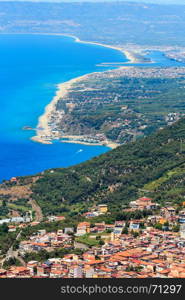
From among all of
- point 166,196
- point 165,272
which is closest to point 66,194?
point 166,196

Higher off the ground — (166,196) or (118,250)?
(166,196)

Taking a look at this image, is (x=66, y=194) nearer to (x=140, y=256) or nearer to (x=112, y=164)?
(x=112, y=164)

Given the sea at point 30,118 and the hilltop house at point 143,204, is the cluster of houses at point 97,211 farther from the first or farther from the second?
the sea at point 30,118

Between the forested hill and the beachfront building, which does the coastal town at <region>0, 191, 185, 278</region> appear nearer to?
the beachfront building

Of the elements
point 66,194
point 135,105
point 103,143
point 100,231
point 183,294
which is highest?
point 135,105

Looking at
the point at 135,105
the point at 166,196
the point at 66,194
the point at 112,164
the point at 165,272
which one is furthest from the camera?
the point at 135,105

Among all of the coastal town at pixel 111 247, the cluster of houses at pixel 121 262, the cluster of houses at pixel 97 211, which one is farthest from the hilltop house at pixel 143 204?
the cluster of houses at pixel 121 262
